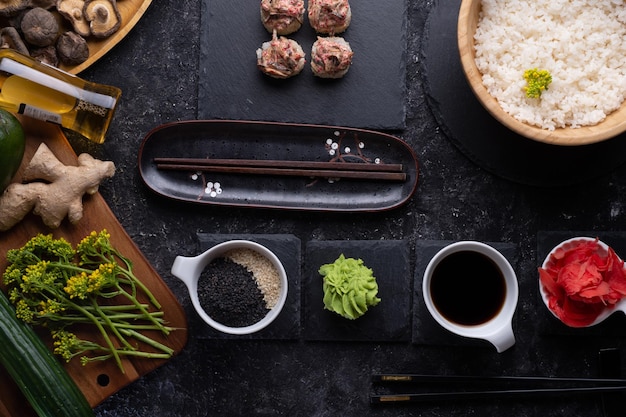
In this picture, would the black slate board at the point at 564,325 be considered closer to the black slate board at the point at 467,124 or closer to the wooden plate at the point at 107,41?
the black slate board at the point at 467,124

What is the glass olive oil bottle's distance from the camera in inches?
87.2

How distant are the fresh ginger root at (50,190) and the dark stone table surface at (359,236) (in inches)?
4.7

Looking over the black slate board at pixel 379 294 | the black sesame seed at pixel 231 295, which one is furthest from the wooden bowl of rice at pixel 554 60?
the black sesame seed at pixel 231 295

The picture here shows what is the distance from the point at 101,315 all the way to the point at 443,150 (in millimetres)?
1231

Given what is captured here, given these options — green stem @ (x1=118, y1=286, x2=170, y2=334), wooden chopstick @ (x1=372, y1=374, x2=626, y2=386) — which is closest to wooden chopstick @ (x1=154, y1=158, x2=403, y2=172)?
green stem @ (x1=118, y1=286, x2=170, y2=334)

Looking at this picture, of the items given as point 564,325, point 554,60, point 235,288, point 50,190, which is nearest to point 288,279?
point 235,288

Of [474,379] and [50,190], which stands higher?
[50,190]

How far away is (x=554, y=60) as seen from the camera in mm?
2195

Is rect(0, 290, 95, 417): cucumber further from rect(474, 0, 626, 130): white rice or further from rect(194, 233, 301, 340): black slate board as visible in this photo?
rect(474, 0, 626, 130): white rice

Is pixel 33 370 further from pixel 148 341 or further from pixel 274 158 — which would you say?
pixel 274 158

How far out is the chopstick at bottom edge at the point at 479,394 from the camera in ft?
7.52

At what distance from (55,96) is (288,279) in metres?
0.94

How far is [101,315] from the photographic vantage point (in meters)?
2.27

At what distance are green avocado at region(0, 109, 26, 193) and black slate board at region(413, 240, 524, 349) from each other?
Result: 1.29 meters
